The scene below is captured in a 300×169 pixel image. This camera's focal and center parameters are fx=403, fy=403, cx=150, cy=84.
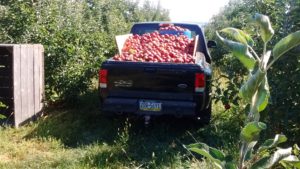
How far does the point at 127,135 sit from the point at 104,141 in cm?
55

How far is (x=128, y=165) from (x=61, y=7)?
5.93 m

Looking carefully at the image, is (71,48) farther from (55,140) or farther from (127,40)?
(55,140)

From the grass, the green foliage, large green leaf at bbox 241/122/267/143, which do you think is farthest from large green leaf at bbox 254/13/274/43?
the green foliage

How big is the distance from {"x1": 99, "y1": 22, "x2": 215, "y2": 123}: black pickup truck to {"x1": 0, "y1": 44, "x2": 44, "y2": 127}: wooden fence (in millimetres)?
1365

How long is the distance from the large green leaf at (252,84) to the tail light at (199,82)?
3.58m

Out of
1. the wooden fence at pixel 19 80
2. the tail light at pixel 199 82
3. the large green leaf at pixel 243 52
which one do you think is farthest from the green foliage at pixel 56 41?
the large green leaf at pixel 243 52

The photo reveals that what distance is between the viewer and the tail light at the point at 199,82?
5527 mm

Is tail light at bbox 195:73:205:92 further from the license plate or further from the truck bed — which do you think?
the license plate

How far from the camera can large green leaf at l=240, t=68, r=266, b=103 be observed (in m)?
1.83

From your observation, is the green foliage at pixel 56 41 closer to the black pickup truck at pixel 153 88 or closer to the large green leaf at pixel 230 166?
the black pickup truck at pixel 153 88

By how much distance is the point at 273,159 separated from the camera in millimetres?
2018

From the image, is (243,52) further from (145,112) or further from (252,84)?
(145,112)

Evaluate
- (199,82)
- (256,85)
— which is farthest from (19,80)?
(256,85)

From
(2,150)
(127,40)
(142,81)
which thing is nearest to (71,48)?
(127,40)
